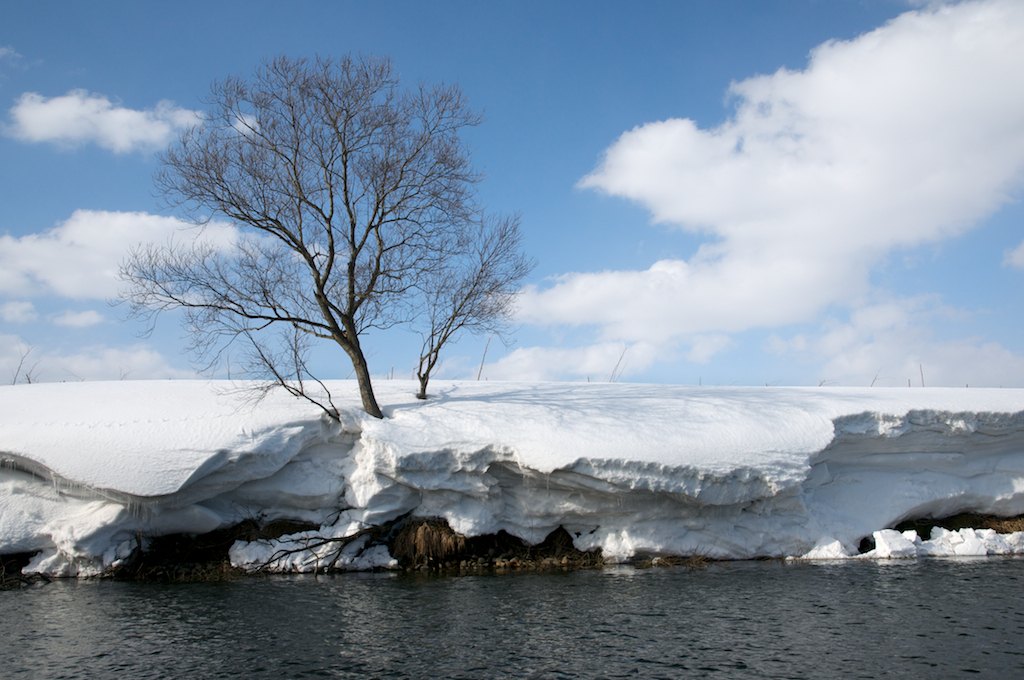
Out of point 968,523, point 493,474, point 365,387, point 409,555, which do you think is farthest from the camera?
point 968,523

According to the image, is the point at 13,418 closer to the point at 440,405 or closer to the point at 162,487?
the point at 162,487

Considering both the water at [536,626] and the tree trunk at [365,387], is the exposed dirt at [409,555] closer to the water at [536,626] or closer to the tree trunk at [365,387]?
the water at [536,626]

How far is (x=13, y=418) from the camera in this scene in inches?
456

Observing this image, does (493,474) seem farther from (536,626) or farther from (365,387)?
(536,626)

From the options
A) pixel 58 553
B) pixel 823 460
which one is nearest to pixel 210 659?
pixel 58 553

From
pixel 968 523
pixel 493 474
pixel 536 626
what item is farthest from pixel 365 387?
pixel 968 523

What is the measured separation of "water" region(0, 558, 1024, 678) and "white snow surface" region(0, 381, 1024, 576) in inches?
47.5

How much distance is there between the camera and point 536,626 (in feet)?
25.2

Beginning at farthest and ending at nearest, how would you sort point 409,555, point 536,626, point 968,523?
point 968,523 < point 409,555 < point 536,626

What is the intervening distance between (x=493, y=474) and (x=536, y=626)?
4327 mm

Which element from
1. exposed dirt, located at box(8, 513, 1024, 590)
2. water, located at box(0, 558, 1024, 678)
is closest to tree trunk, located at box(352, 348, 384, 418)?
exposed dirt, located at box(8, 513, 1024, 590)

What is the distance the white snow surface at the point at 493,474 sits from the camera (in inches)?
430

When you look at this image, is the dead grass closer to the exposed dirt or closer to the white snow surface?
the white snow surface

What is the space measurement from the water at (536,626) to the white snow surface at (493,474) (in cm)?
121
